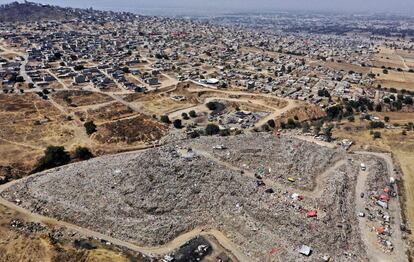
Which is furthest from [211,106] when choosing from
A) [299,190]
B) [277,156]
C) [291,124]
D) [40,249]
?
[40,249]

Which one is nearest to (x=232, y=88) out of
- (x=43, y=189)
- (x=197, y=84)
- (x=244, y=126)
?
(x=197, y=84)

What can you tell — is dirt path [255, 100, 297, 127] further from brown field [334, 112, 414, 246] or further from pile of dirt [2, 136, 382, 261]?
pile of dirt [2, 136, 382, 261]

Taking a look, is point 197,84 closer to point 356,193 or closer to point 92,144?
point 92,144

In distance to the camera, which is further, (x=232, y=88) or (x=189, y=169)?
(x=232, y=88)

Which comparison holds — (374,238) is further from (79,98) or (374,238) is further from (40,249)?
(79,98)

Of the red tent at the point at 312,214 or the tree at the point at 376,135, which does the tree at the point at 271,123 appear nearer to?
the tree at the point at 376,135

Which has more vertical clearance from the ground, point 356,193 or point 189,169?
point 189,169

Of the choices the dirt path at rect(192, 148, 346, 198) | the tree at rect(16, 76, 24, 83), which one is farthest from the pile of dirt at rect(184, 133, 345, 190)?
the tree at rect(16, 76, 24, 83)

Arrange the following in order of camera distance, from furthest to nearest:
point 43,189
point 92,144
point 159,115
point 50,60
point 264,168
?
point 50,60, point 159,115, point 92,144, point 264,168, point 43,189
